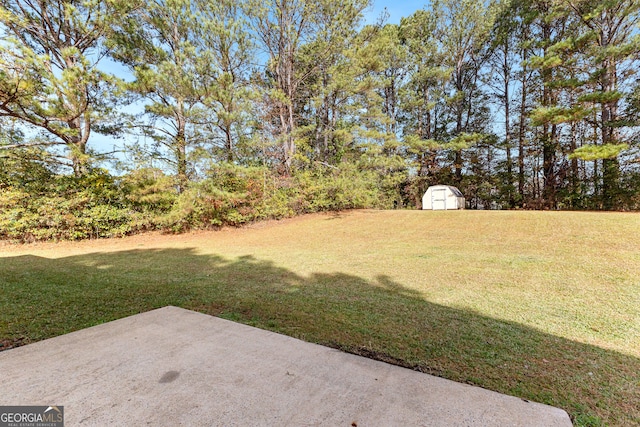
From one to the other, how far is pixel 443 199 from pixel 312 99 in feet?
30.4

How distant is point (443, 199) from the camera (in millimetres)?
15234

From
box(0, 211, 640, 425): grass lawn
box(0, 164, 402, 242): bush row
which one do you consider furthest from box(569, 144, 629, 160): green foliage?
box(0, 164, 402, 242): bush row

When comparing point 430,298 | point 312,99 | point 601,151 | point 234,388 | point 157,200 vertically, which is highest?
point 312,99

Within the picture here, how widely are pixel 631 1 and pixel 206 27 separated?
16.6 m

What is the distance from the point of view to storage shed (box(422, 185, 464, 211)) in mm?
15062

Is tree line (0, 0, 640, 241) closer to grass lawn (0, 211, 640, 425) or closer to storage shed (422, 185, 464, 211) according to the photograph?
storage shed (422, 185, 464, 211)

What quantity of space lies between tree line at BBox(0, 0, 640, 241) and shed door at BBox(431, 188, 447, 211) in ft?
8.47

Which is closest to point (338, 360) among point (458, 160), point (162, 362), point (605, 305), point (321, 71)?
point (162, 362)

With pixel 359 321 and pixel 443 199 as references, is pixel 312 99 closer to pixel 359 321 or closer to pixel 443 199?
pixel 443 199

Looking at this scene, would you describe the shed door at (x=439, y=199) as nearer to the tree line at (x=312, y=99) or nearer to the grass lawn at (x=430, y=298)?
the tree line at (x=312, y=99)

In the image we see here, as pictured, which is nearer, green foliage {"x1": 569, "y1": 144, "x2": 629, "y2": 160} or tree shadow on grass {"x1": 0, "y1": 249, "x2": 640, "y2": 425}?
tree shadow on grass {"x1": 0, "y1": 249, "x2": 640, "y2": 425}

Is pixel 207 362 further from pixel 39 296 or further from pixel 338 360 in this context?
pixel 39 296

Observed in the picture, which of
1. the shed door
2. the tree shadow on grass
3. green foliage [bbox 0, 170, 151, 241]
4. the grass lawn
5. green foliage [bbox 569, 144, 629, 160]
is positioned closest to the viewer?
the tree shadow on grass

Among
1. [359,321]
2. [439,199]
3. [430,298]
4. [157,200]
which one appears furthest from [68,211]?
[439,199]
